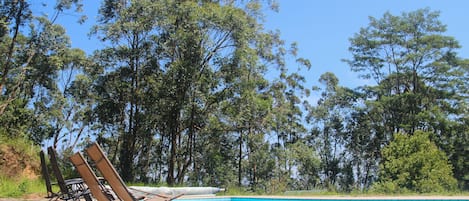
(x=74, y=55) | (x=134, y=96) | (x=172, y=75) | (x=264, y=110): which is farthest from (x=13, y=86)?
(x=264, y=110)

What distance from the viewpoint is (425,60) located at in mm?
21812

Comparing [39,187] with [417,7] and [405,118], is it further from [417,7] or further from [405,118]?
[417,7]

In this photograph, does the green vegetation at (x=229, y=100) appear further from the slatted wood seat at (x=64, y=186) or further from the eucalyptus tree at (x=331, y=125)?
the slatted wood seat at (x=64, y=186)

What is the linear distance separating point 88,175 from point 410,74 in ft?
68.7

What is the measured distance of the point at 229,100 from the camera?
51.8 ft

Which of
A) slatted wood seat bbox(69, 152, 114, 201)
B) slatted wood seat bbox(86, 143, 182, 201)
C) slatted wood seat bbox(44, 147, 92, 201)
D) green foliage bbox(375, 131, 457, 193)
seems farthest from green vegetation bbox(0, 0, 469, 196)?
slatted wood seat bbox(86, 143, 182, 201)

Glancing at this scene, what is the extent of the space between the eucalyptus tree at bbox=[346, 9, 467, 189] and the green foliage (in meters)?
7.09

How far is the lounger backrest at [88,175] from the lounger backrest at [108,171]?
18cm

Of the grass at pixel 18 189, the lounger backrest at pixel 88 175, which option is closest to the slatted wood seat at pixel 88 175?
the lounger backrest at pixel 88 175

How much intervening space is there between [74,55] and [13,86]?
278 cm

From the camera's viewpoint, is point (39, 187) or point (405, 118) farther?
point (405, 118)

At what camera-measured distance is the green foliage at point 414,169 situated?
476 inches

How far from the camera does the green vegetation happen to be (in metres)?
14.7

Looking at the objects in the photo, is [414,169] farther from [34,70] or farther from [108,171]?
[34,70]
